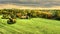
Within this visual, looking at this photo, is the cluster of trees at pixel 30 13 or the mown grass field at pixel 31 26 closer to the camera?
the mown grass field at pixel 31 26

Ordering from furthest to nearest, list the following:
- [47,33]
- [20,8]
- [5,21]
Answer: [20,8] → [5,21] → [47,33]

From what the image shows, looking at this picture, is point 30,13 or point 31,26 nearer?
point 31,26

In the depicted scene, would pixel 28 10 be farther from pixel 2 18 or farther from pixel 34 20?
pixel 2 18

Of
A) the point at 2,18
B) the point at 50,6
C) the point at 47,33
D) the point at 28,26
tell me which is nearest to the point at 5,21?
the point at 2,18

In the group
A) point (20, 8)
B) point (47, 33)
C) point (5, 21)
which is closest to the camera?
point (47, 33)

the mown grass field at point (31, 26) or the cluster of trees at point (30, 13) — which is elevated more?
the cluster of trees at point (30, 13)

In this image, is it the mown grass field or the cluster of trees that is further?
the cluster of trees

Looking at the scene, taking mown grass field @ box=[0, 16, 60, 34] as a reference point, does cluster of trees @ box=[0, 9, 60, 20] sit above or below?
above

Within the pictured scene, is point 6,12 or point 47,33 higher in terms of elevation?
point 6,12
